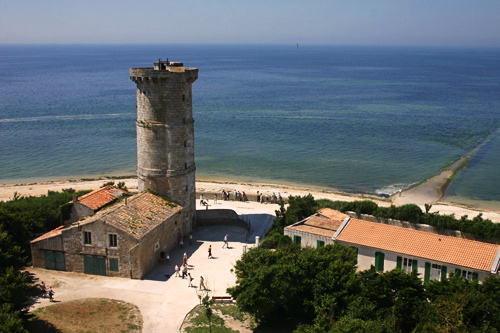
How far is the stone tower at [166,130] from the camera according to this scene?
92.1 feet

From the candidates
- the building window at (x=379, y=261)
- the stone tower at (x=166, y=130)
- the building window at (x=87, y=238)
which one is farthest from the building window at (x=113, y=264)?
the building window at (x=379, y=261)

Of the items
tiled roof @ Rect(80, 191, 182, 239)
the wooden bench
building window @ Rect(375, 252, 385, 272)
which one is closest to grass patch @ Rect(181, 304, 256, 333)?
the wooden bench

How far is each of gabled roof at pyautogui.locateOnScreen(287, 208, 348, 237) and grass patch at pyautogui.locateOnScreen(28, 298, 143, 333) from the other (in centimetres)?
1077

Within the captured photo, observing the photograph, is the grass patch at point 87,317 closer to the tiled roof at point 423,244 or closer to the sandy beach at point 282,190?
the tiled roof at point 423,244

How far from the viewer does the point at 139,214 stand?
26.2 meters

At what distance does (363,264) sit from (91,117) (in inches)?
2745

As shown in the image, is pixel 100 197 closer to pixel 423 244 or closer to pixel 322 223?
pixel 322 223

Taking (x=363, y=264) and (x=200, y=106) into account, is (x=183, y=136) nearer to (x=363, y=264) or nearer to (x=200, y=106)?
(x=363, y=264)

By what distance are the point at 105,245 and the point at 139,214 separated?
107 inches

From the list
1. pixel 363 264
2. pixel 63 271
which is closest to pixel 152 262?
pixel 63 271

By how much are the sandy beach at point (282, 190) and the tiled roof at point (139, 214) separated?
13.7 metres

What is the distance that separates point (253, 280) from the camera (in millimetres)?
20031

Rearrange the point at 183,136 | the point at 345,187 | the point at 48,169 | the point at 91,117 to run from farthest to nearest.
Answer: the point at 91,117 → the point at 48,169 → the point at 345,187 → the point at 183,136

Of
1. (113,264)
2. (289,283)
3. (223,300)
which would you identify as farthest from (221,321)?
(113,264)
